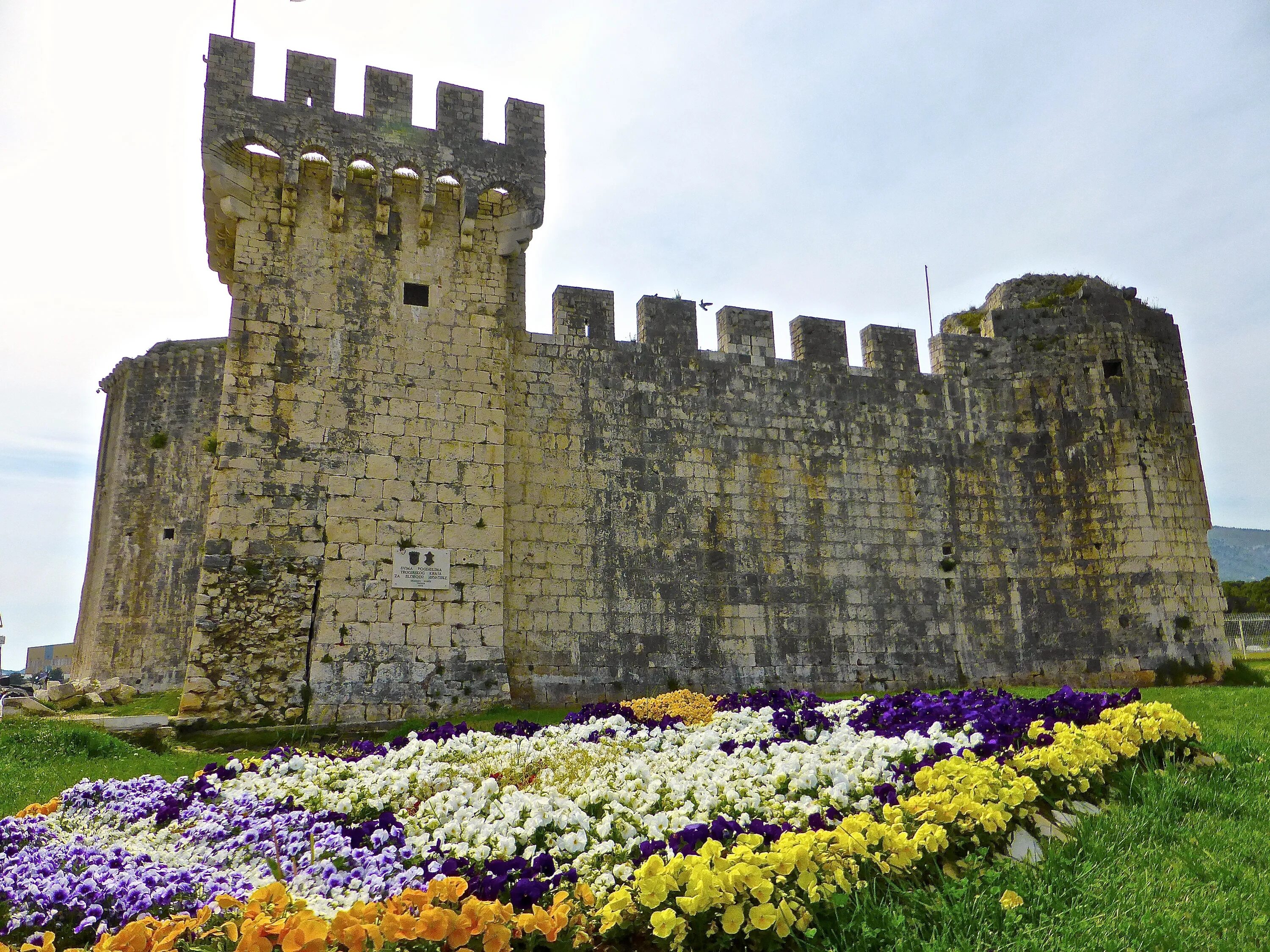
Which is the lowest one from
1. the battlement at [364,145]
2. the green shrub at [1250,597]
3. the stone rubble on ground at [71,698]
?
the stone rubble on ground at [71,698]

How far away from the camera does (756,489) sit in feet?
46.9

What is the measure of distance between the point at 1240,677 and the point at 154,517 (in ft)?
76.4

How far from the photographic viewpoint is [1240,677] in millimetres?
14711

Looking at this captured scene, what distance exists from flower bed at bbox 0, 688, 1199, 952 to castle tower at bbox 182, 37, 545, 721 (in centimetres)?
355

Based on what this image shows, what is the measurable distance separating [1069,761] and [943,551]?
408 inches

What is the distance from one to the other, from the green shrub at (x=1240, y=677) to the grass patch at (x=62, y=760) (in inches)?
601

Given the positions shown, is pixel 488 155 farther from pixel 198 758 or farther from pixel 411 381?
pixel 198 758

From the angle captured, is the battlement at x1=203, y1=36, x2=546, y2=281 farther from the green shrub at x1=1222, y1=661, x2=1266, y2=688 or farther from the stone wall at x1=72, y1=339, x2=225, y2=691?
the green shrub at x1=1222, y1=661, x2=1266, y2=688

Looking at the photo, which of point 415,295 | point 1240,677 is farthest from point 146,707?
point 1240,677

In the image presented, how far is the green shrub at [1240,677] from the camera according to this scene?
1449cm

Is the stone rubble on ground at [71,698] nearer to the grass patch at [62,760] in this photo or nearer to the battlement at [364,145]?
the grass patch at [62,760]

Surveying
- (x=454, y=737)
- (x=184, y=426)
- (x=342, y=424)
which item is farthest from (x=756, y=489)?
(x=184, y=426)

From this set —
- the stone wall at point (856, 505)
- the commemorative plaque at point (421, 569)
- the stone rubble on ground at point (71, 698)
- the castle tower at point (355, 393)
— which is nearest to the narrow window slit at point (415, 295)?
the castle tower at point (355, 393)

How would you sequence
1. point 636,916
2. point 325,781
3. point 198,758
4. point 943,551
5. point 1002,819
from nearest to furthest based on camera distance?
point 636,916, point 1002,819, point 325,781, point 198,758, point 943,551
